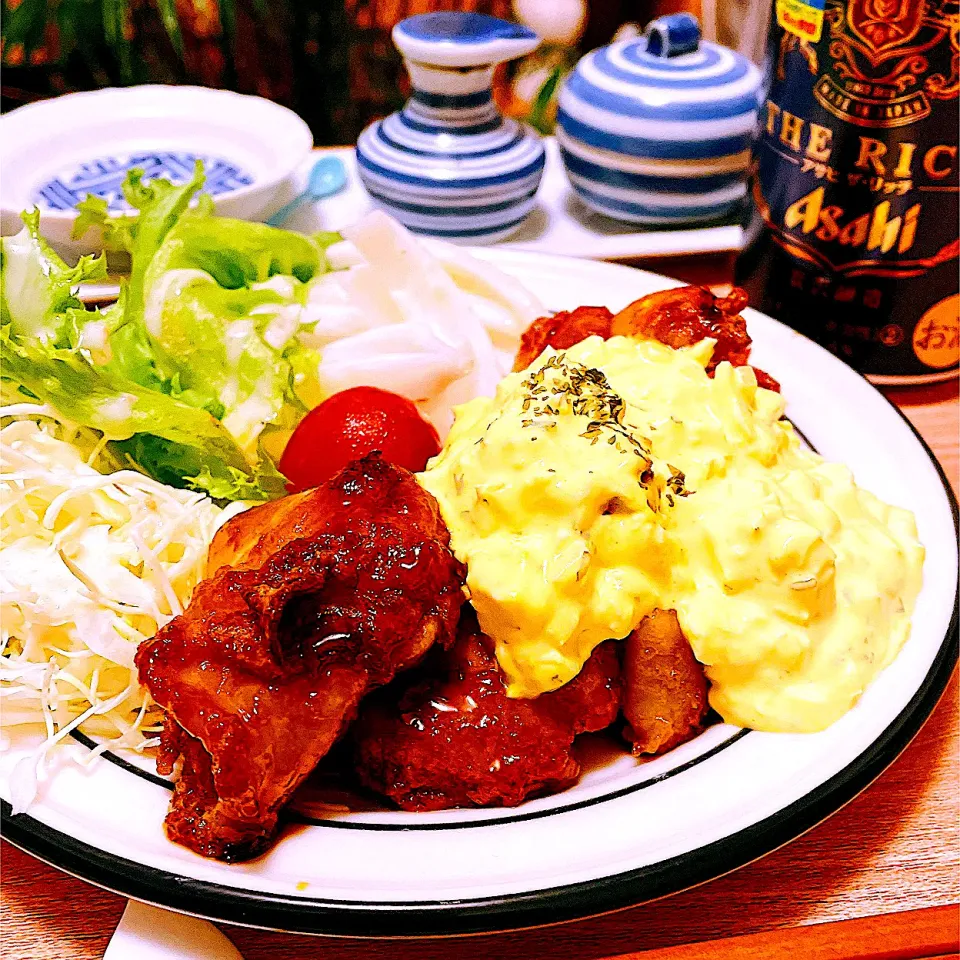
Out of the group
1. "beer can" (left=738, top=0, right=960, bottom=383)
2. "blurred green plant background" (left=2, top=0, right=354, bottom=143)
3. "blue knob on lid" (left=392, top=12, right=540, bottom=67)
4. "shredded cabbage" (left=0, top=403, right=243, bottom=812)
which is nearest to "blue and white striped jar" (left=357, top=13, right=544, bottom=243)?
"blue knob on lid" (left=392, top=12, right=540, bottom=67)

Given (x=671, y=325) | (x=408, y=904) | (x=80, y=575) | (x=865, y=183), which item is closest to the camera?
(x=408, y=904)

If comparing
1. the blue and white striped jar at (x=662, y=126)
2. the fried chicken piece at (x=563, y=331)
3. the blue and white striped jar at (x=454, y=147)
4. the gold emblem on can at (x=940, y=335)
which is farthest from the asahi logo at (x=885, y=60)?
the blue and white striped jar at (x=454, y=147)

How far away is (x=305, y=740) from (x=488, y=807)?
0.27m

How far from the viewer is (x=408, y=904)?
3.60 ft

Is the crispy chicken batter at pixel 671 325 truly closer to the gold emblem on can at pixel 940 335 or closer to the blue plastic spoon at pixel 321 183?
the gold emblem on can at pixel 940 335

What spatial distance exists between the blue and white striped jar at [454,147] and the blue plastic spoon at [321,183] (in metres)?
0.21

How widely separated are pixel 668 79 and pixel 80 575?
2130 mm

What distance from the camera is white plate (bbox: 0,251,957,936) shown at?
1104 millimetres

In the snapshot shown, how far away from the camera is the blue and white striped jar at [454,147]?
278 centimetres

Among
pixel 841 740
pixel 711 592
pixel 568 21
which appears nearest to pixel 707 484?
pixel 711 592

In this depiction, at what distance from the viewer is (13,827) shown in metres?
1.18

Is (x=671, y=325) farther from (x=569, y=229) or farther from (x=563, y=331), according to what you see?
(x=569, y=229)

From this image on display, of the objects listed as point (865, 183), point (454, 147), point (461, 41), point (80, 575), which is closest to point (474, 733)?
point (80, 575)

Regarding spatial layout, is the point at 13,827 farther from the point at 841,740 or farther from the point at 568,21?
the point at 568,21
